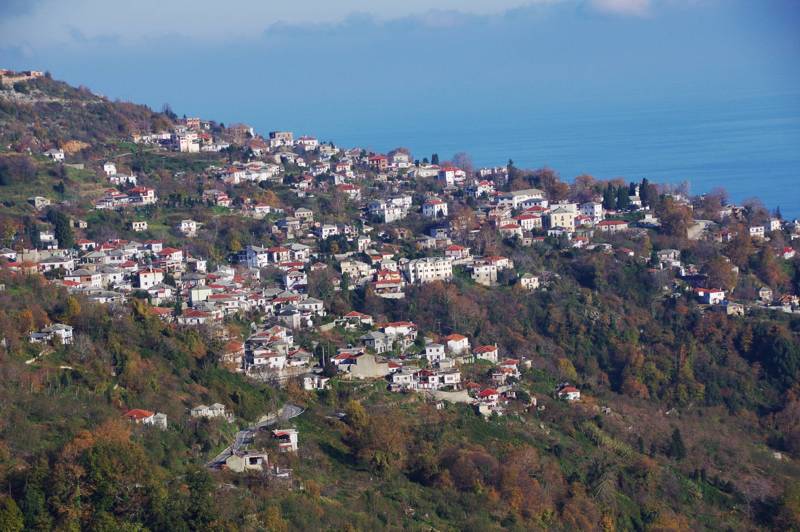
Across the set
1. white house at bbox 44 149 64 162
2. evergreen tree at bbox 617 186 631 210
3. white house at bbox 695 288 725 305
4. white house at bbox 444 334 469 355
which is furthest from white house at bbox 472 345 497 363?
white house at bbox 44 149 64 162

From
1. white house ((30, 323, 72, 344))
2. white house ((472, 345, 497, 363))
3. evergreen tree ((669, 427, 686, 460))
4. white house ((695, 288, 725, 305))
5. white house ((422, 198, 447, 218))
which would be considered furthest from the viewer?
white house ((422, 198, 447, 218))

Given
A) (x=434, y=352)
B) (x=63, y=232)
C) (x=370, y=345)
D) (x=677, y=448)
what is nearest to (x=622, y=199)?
(x=434, y=352)

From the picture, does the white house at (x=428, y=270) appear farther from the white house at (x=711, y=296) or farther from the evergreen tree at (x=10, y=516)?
the evergreen tree at (x=10, y=516)

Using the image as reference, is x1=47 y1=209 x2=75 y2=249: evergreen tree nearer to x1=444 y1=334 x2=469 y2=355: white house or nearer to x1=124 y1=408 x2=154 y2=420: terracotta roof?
x1=444 y1=334 x2=469 y2=355: white house

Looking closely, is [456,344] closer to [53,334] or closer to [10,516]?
[53,334]

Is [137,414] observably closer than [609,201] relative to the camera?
Yes

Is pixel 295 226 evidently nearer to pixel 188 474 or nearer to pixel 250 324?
pixel 250 324

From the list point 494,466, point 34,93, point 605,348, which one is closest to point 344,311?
point 605,348

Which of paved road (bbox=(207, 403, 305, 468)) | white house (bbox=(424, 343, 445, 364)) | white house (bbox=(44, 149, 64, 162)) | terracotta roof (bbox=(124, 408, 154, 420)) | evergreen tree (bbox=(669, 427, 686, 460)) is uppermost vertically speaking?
white house (bbox=(44, 149, 64, 162))
